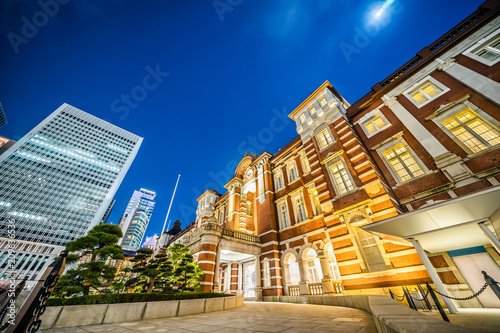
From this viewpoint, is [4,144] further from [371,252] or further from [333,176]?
[371,252]

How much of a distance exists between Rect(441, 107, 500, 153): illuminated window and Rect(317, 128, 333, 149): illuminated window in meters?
5.97

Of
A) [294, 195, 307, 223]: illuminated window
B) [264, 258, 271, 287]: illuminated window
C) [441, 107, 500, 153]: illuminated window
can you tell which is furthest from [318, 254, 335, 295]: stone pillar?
[441, 107, 500, 153]: illuminated window

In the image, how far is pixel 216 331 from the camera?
4070 mm

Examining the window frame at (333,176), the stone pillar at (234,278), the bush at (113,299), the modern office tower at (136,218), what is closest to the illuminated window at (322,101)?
the window frame at (333,176)

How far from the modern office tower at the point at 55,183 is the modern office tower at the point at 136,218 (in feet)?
201

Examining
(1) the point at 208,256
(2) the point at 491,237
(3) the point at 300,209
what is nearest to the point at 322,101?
(3) the point at 300,209

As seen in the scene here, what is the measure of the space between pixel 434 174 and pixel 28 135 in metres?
116

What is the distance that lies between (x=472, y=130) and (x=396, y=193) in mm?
4442

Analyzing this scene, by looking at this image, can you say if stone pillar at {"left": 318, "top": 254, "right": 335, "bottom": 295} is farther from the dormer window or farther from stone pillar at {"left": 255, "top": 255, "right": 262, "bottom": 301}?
the dormer window

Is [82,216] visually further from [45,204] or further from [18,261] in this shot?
[18,261]

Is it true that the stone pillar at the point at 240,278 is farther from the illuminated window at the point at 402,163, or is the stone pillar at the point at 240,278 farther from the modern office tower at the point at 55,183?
the modern office tower at the point at 55,183

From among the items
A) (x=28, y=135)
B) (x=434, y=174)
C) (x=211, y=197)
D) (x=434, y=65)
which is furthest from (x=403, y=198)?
(x=28, y=135)

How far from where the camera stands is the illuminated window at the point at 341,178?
37.1ft

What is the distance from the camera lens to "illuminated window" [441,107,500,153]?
8227mm
